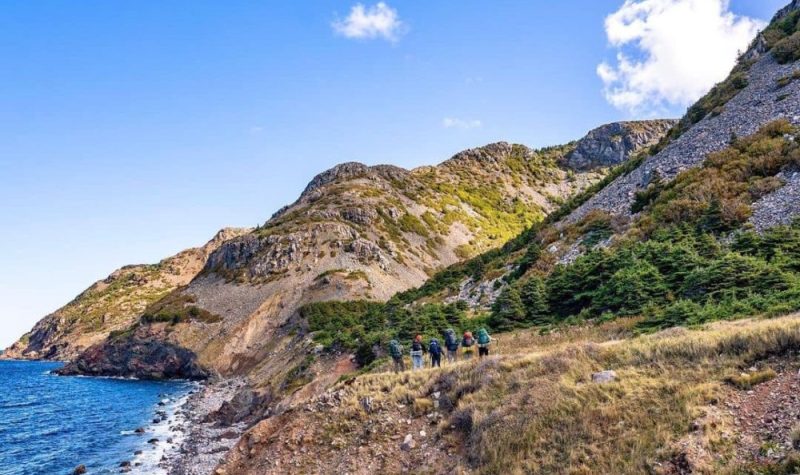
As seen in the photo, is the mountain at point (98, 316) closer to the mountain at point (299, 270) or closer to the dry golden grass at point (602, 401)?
the mountain at point (299, 270)

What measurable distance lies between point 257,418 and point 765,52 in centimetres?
6492

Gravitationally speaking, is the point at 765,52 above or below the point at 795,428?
above

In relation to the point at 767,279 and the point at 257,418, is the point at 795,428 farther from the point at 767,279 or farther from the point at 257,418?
the point at 257,418

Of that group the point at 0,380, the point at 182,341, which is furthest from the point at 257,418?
the point at 0,380

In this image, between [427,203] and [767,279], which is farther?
[427,203]

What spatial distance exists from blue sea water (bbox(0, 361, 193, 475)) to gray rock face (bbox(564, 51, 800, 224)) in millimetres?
46113

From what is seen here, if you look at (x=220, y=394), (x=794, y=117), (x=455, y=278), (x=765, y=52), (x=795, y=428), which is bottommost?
(x=220, y=394)

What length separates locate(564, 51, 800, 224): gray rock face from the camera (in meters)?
43.4

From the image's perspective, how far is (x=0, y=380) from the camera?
9806 cm

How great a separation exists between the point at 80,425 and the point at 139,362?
5264 cm

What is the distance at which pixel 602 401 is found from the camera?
577 inches

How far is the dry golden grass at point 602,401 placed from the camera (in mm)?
12555

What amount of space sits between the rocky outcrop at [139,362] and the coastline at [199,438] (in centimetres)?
2821

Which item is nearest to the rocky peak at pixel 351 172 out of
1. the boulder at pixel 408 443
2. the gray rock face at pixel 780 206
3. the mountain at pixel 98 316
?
the mountain at pixel 98 316
